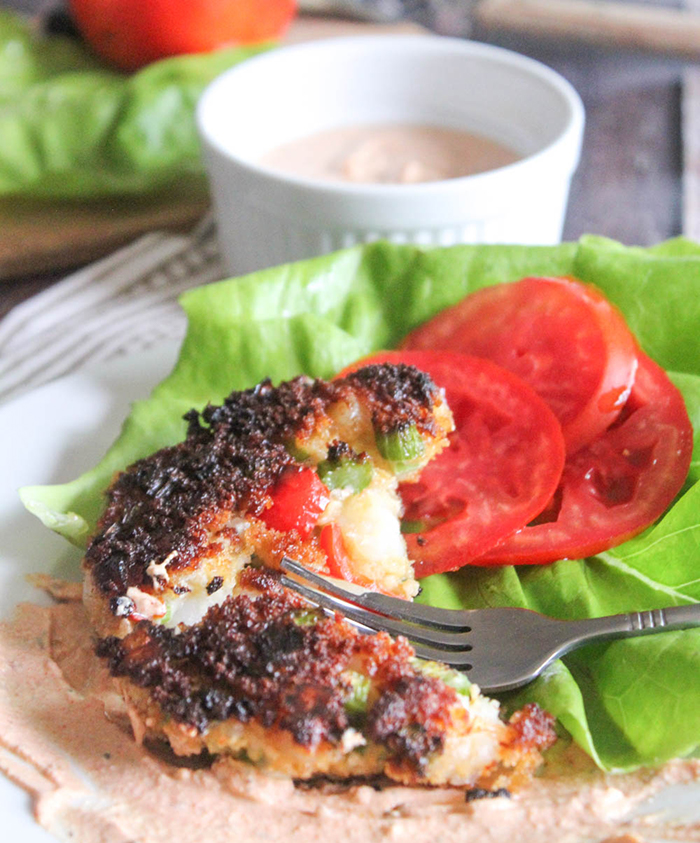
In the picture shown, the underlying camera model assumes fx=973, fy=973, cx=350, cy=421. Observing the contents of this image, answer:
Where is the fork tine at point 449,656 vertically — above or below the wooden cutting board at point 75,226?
above

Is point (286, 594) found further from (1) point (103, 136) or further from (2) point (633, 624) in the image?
(1) point (103, 136)

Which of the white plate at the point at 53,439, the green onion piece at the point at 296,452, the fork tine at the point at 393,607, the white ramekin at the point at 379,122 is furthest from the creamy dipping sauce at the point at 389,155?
the fork tine at the point at 393,607

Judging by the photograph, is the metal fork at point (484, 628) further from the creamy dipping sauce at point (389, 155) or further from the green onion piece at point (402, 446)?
the creamy dipping sauce at point (389, 155)

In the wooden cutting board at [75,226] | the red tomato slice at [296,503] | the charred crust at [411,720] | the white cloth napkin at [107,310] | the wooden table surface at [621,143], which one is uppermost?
the red tomato slice at [296,503]

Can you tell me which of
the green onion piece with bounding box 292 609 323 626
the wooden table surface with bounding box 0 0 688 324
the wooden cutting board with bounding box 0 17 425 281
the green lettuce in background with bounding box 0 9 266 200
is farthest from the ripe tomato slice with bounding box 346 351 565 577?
the wooden table surface with bounding box 0 0 688 324

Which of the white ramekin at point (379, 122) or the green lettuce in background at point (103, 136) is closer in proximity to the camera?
the white ramekin at point (379, 122)

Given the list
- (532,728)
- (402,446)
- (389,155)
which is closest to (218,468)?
(402,446)

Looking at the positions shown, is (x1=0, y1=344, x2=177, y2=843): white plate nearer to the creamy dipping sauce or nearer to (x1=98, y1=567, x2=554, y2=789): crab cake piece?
(x1=98, y1=567, x2=554, y2=789): crab cake piece
